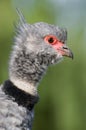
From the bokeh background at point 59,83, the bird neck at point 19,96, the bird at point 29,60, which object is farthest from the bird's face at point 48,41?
the bokeh background at point 59,83

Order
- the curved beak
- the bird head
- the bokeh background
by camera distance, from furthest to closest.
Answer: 1. the bokeh background
2. the curved beak
3. the bird head

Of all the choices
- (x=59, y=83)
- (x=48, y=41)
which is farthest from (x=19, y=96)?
(x=59, y=83)

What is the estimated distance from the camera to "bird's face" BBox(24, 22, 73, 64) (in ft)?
19.9

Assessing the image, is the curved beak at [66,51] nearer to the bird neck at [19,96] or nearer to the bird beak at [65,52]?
the bird beak at [65,52]

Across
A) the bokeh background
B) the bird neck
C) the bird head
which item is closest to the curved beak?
the bird head

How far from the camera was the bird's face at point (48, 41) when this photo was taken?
607cm

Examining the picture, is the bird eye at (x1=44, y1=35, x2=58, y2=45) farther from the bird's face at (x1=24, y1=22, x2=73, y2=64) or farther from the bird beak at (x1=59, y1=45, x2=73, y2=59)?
the bird beak at (x1=59, y1=45, x2=73, y2=59)

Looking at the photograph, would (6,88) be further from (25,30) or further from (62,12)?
(62,12)

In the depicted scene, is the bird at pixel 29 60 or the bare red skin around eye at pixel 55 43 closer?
the bird at pixel 29 60

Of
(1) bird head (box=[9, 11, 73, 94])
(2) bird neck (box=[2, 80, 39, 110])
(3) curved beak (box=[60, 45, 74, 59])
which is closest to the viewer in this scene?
(2) bird neck (box=[2, 80, 39, 110])

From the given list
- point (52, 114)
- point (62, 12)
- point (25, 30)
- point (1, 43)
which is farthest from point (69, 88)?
point (25, 30)

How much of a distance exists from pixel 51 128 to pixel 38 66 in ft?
44.1

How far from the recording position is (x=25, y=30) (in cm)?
616

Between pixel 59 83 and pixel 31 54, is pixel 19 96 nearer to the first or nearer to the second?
pixel 31 54
